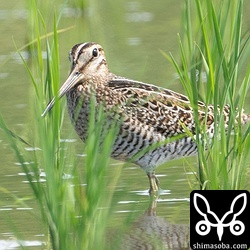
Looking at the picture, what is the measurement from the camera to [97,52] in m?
8.17

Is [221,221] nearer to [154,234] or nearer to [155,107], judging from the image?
[154,234]

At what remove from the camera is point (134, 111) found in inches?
314

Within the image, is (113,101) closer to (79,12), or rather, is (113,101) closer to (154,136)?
(154,136)

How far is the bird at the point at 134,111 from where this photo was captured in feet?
25.8

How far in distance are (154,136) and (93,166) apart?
9.55ft

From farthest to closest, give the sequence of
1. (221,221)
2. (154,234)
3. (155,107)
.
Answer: (155,107), (154,234), (221,221)

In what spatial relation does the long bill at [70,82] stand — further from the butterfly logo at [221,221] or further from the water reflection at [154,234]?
→ the butterfly logo at [221,221]

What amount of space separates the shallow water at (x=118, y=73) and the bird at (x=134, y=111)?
17 cm

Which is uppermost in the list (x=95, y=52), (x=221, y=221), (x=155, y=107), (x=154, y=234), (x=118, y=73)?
(x=95, y=52)

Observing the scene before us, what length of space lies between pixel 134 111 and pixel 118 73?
203 centimetres

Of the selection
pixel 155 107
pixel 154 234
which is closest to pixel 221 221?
pixel 154 234

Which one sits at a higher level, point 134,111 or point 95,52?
point 95,52

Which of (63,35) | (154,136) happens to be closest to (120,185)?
(154,136)

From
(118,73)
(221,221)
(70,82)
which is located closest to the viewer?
(221,221)
